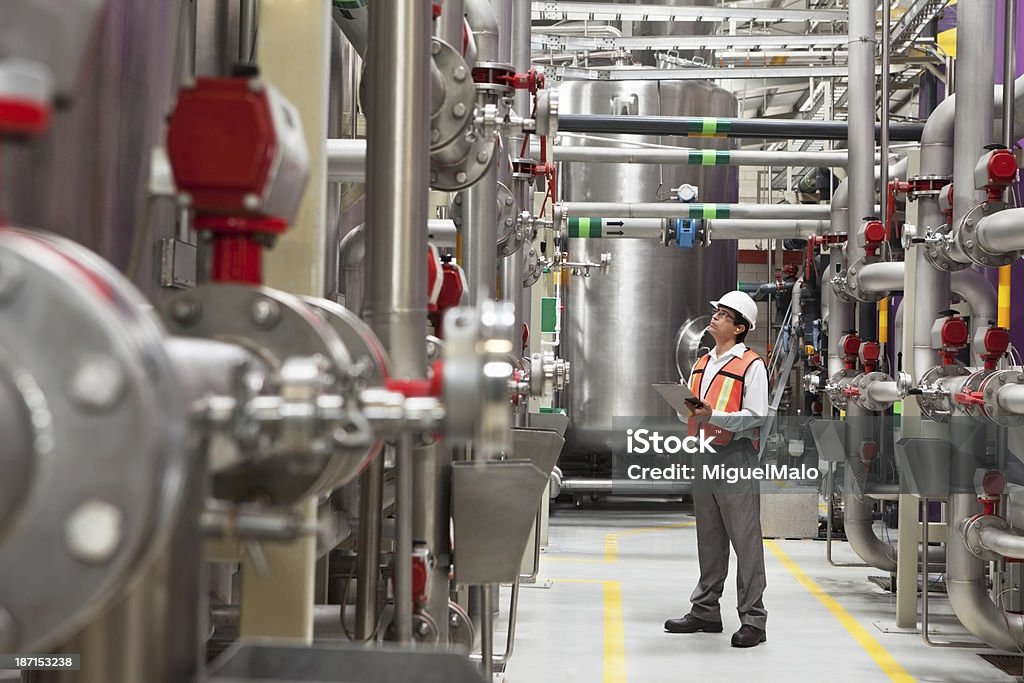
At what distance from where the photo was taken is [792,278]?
10.6 m

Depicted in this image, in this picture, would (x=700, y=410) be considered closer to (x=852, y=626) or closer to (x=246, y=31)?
(x=852, y=626)

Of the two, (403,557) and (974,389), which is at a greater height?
(974,389)

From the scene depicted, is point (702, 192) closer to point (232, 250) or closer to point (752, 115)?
point (752, 115)

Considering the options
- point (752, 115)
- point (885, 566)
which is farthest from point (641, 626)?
point (752, 115)

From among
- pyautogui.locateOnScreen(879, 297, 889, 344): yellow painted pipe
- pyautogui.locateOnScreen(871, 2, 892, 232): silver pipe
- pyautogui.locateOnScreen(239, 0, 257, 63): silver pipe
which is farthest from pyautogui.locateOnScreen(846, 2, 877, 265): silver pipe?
pyautogui.locateOnScreen(239, 0, 257, 63): silver pipe

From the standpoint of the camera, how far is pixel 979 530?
395 centimetres

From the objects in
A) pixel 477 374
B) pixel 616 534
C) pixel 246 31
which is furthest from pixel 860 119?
pixel 477 374

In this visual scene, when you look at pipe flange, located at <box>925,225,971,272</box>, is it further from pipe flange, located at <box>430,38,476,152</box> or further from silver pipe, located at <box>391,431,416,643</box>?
silver pipe, located at <box>391,431,416,643</box>

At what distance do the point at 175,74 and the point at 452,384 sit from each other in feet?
4.10

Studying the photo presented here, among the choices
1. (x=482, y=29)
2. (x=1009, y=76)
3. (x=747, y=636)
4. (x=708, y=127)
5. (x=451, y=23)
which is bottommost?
(x=747, y=636)

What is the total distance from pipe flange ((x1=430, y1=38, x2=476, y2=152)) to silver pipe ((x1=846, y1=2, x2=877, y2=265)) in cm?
383

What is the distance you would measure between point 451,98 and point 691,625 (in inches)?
124

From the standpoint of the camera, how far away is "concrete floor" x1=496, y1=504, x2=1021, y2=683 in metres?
4.12

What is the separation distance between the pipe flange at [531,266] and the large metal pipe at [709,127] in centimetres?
144
